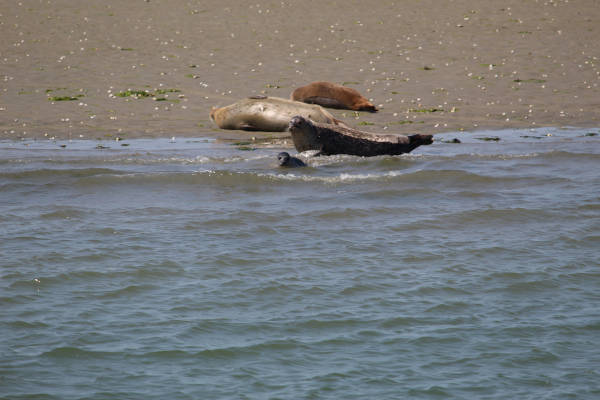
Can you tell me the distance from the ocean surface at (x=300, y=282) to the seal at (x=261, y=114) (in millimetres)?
3082

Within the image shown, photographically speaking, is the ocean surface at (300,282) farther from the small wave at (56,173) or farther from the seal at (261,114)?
the seal at (261,114)

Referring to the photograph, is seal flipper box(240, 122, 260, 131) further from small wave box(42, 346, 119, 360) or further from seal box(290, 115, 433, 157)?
→ small wave box(42, 346, 119, 360)

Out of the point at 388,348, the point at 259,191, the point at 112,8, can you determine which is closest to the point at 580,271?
the point at 388,348

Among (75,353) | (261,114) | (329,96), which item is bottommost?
(75,353)

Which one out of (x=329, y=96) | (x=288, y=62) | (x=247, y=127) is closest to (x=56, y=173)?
(x=247, y=127)

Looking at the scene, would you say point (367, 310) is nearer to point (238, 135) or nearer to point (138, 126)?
point (238, 135)

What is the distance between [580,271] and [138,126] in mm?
8911

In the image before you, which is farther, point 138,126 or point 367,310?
point 138,126

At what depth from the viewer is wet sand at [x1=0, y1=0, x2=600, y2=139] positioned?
1354 centimetres

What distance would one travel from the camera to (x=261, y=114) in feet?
41.4

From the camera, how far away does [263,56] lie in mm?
17656

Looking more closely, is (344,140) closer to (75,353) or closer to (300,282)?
(300,282)

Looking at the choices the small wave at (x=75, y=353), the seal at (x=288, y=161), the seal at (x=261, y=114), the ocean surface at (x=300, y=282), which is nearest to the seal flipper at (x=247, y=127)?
the seal at (x=261, y=114)

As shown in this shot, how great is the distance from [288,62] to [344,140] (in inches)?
290
